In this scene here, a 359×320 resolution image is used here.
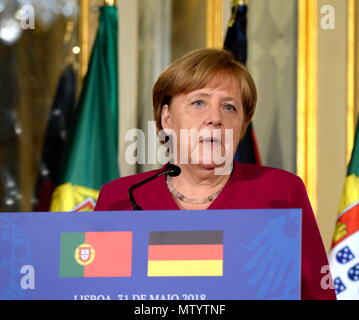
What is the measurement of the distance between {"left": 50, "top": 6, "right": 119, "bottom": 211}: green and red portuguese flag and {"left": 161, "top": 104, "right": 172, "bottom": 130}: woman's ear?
Result: 111 cm

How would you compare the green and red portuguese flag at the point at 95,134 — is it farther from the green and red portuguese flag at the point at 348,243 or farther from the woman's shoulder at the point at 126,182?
the woman's shoulder at the point at 126,182

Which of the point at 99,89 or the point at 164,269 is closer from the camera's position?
the point at 164,269

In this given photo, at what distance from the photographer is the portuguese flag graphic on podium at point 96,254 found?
1419 mm

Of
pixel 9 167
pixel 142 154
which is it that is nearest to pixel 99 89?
pixel 142 154

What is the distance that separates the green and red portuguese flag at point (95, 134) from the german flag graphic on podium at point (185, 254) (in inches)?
64.3

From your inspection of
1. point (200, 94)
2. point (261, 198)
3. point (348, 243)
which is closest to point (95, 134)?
point (348, 243)

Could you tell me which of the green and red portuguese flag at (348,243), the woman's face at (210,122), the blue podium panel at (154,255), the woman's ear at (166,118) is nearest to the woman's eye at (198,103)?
the woman's face at (210,122)

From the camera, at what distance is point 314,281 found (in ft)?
5.37

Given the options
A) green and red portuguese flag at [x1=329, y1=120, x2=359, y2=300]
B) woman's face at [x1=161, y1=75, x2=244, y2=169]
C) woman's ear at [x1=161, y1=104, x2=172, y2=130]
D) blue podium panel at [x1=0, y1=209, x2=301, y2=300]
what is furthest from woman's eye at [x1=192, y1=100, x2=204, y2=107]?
green and red portuguese flag at [x1=329, y1=120, x2=359, y2=300]

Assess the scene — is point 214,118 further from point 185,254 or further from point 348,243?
point 348,243

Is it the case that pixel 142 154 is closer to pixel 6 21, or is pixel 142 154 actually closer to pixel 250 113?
pixel 6 21

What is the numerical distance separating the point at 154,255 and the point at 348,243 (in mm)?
1652

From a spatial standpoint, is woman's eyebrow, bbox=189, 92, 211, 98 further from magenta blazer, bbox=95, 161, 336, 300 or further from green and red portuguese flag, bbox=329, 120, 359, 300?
green and red portuguese flag, bbox=329, 120, 359, 300

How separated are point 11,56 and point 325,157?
1656 mm
